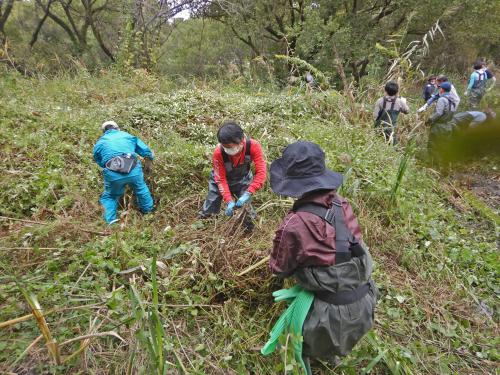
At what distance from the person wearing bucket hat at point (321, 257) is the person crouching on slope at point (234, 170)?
1160 mm

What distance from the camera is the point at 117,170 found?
3.59 meters

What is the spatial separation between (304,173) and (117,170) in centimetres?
246

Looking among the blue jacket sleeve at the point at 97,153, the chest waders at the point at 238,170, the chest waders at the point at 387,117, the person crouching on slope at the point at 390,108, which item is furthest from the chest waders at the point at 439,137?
the chest waders at the point at 387,117

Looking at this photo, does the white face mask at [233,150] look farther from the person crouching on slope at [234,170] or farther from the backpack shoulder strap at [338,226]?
the backpack shoulder strap at [338,226]

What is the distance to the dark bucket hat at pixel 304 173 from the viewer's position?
1.75m

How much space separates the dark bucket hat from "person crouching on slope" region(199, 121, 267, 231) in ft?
3.96

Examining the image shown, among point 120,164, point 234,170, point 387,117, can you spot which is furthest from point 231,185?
point 387,117

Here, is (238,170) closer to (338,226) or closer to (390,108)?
(338,226)

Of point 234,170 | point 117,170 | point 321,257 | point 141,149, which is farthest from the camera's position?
point 141,149

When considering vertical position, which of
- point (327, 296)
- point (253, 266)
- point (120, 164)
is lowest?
point (253, 266)

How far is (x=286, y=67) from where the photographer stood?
1032cm

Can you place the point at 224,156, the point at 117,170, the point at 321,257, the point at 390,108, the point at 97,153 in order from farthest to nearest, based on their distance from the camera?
the point at 390,108
the point at 97,153
the point at 117,170
the point at 224,156
the point at 321,257

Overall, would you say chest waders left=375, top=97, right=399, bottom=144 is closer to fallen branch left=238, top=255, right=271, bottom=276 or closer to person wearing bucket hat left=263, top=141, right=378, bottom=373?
fallen branch left=238, top=255, right=271, bottom=276

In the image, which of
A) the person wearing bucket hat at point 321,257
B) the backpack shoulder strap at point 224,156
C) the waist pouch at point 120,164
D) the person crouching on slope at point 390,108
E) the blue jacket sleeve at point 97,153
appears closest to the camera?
the person wearing bucket hat at point 321,257
